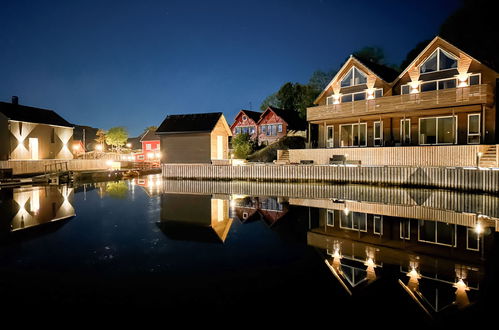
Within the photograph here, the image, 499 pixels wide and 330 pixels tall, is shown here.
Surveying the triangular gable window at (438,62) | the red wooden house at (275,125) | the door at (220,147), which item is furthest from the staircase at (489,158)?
the red wooden house at (275,125)

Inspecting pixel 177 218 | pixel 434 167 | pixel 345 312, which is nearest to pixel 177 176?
pixel 177 218

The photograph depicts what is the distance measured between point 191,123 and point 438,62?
881 inches

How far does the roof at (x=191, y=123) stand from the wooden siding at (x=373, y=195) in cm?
934

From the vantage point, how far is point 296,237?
10.6 meters

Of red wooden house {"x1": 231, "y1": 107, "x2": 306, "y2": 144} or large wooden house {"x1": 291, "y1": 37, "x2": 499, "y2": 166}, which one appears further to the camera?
red wooden house {"x1": 231, "y1": 107, "x2": 306, "y2": 144}

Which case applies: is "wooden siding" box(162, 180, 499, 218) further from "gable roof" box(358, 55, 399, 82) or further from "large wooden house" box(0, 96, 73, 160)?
"large wooden house" box(0, 96, 73, 160)

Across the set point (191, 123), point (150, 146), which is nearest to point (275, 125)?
point (191, 123)

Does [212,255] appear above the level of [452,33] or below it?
below

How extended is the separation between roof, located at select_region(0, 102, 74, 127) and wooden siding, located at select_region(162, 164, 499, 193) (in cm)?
1709

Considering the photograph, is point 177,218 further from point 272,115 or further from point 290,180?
point 272,115

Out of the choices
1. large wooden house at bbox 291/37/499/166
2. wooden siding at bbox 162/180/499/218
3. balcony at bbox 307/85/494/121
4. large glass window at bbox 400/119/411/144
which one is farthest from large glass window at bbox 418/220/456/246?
large glass window at bbox 400/119/411/144

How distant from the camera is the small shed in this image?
31750 millimetres

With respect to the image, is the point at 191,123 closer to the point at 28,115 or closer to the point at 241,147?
the point at 241,147

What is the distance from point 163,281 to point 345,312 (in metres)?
3.66
